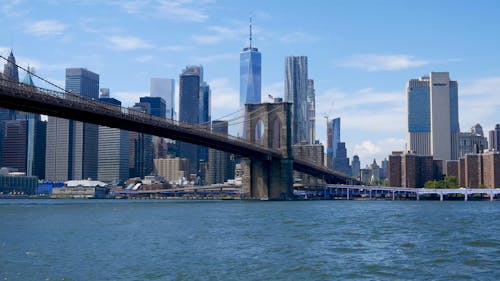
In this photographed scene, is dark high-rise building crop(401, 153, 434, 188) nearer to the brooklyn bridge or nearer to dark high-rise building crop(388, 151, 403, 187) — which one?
dark high-rise building crop(388, 151, 403, 187)

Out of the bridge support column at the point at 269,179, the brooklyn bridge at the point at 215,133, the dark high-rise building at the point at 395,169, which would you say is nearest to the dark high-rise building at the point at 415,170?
the dark high-rise building at the point at 395,169

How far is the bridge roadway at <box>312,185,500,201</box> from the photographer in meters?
121

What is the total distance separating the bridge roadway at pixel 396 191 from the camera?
120700 mm

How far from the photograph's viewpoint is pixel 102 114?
2430 inches

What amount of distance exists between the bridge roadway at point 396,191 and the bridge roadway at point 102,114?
1628 inches

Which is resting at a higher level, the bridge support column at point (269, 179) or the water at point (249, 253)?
the bridge support column at point (269, 179)

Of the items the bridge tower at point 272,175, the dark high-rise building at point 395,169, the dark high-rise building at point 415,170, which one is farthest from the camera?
the dark high-rise building at point 395,169

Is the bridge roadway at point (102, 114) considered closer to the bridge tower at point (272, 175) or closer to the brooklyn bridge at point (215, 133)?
the brooklyn bridge at point (215, 133)

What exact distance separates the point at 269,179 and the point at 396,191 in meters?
42.9

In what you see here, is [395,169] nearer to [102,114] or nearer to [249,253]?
[102,114]

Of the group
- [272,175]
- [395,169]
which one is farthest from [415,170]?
[272,175]

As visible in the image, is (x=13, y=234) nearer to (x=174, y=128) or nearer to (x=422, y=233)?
(x=422, y=233)

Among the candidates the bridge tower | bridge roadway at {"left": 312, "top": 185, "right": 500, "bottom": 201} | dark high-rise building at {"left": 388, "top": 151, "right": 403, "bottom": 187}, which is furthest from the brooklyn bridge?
dark high-rise building at {"left": 388, "top": 151, "right": 403, "bottom": 187}

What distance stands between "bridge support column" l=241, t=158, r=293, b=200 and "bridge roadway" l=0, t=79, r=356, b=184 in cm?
331
